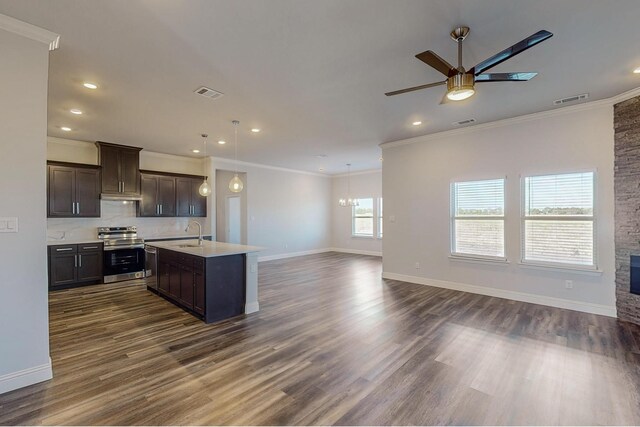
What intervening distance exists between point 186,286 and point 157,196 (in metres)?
3.44

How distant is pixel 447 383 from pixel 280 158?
636cm

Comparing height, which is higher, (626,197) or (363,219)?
(626,197)

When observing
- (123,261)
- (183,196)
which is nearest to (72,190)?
(123,261)

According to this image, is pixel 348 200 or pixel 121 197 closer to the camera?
pixel 121 197

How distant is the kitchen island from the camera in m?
3.70

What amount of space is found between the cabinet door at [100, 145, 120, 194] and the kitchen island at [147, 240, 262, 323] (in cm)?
273

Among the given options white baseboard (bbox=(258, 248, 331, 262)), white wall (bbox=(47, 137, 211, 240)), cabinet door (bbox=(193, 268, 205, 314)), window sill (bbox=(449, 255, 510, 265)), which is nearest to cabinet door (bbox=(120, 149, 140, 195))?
white wall (bbox=(47, 137, 211, 240))

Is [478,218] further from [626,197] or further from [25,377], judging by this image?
[25,377]

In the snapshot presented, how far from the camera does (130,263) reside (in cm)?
602

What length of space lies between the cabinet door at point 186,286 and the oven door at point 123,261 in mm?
2623

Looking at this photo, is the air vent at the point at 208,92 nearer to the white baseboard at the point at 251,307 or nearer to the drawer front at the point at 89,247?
the white baseboard at the point at 251,307

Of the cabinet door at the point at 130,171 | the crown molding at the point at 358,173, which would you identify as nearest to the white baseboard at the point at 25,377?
the cabinet door at the point at 130,171

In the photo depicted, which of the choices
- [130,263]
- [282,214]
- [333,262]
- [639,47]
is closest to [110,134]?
[130,263]

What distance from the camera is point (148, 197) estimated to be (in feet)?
21.3
